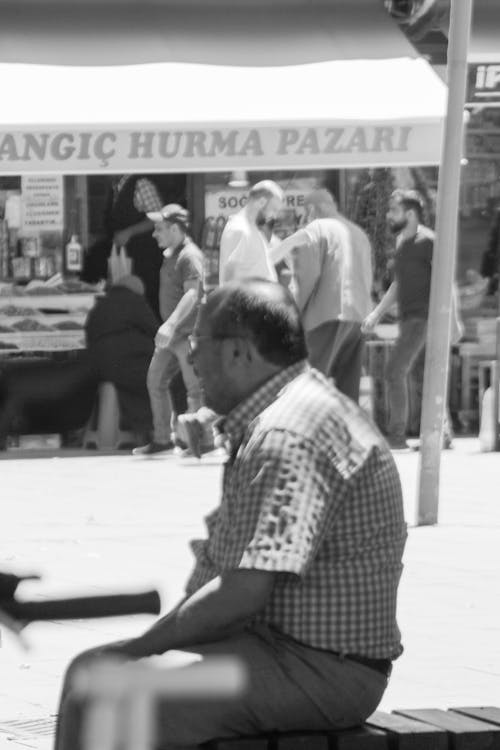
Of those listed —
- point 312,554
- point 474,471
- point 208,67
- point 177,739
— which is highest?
point 208,67

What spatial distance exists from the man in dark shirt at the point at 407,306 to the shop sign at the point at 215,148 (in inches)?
19.4

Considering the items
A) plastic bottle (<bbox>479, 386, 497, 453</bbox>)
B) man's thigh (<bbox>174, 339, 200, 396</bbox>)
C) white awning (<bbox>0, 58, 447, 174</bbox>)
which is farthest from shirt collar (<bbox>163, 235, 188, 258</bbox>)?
plastic bottle (<bbox>479, 386, 497, 453</bbox>)

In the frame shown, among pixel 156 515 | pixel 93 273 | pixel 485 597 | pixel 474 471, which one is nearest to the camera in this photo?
pixel 485 597

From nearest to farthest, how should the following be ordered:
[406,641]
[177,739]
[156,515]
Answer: [177,739]
[406,641]
[156,515]

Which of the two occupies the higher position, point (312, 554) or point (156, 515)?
point (312, 554)

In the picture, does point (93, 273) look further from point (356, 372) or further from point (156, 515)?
point (156, 515)

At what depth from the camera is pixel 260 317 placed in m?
4.07

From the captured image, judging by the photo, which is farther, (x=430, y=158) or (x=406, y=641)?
(x=430, y=158)

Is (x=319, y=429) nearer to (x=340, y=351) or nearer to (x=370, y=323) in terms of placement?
(x=340, y=351)

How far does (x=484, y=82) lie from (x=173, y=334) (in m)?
3.80

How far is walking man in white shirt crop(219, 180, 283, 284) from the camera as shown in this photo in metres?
13.9

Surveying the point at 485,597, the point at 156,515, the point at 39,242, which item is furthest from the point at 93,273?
the point at 485,597

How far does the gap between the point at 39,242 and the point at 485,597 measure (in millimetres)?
9325

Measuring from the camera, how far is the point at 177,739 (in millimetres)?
3814
